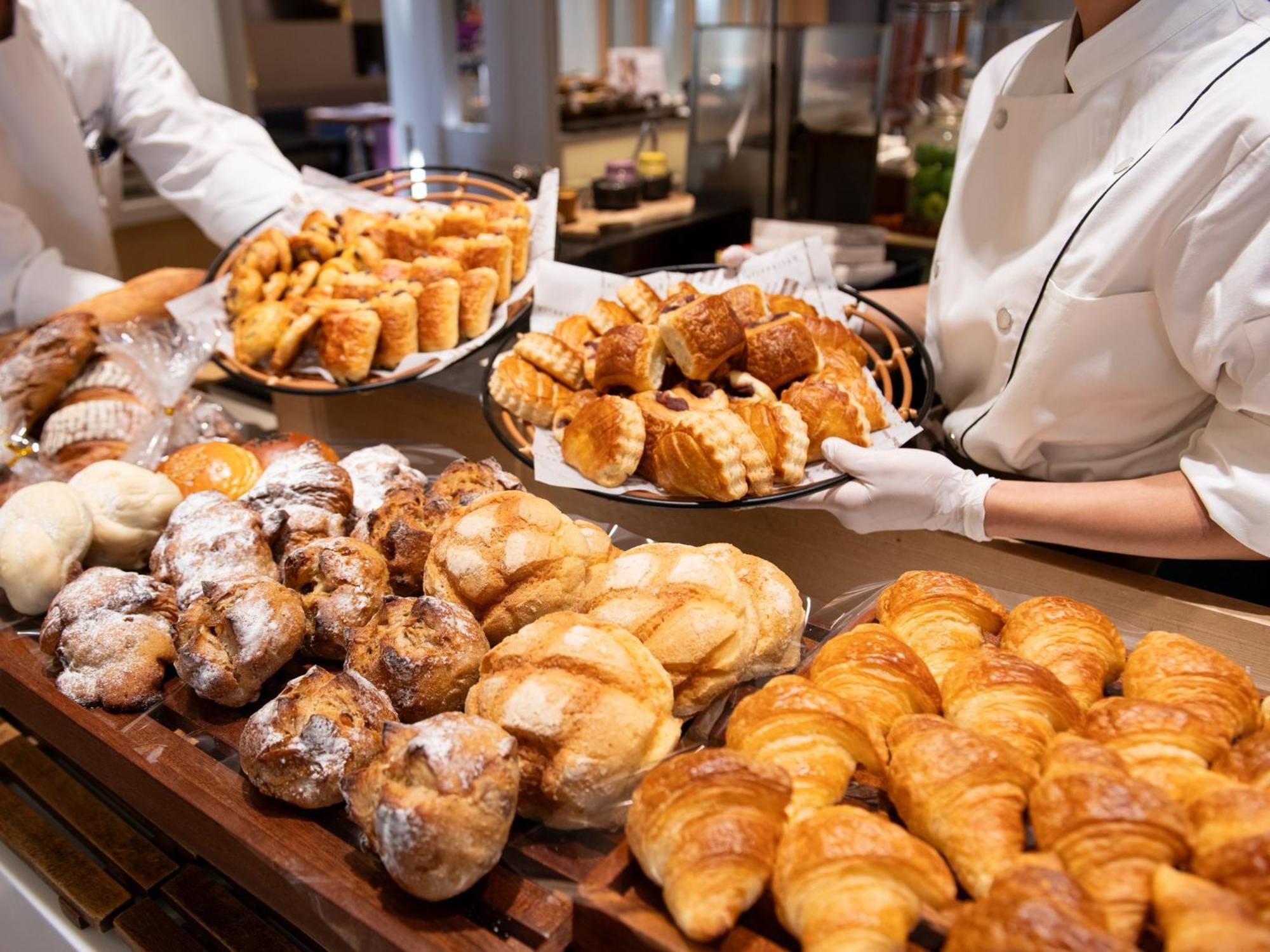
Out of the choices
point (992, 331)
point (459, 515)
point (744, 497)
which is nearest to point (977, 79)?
point (992, 331)

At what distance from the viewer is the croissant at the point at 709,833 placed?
81 cm

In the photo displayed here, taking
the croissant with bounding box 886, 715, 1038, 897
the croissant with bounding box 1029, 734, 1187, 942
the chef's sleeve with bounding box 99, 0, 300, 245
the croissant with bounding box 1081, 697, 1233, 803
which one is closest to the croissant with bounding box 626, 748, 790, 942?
the croissant with bounding box 886, 715, 1038, 897

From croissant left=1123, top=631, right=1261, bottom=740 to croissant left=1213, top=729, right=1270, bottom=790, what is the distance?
1.1 inches

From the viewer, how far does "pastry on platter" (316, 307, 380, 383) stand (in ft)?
7.61

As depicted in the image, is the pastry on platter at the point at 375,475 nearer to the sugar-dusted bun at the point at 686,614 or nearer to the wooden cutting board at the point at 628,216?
the sugar-dusted bun at the point at 686,614

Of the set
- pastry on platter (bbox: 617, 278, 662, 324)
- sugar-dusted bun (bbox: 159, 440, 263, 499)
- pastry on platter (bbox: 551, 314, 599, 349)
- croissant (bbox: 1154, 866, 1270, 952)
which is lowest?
sugar-dusted bun (bbox: 159, 440, 263, 499)

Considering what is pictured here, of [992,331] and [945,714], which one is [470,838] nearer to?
[945,714]

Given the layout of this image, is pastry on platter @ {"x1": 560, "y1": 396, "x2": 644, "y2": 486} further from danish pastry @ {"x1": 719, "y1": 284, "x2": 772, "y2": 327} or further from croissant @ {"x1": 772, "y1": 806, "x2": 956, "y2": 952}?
croissant @ {"x1": 772, "y1": 806, "x2": 956, "y2": 952}

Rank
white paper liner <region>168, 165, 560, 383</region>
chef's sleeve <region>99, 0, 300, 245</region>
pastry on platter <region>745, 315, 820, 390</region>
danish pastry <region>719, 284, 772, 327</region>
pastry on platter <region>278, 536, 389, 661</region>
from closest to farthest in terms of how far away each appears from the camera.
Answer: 1. pastry on platter <region>278, 536, 389, 661</region>
2. pastry on platter <region>745, 315, 820, 390</region>
3. danish pastry <region>719, 284, 772, 327</region>
4. white paper liner <region>168, 165, 560, 383</region>
5. chef's sleeve <region>99, 0, 300, 245</region>

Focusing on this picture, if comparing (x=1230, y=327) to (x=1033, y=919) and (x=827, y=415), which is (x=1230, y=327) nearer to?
(x=827, y=415)

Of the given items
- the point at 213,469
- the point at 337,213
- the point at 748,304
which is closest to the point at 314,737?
the point at 213,469

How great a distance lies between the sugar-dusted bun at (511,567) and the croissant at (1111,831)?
2.07 feet

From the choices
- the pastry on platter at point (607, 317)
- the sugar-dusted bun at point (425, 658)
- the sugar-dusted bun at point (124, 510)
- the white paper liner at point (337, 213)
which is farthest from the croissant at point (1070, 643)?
the white paper liner at point (337, 213)

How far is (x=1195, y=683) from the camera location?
1005mm
